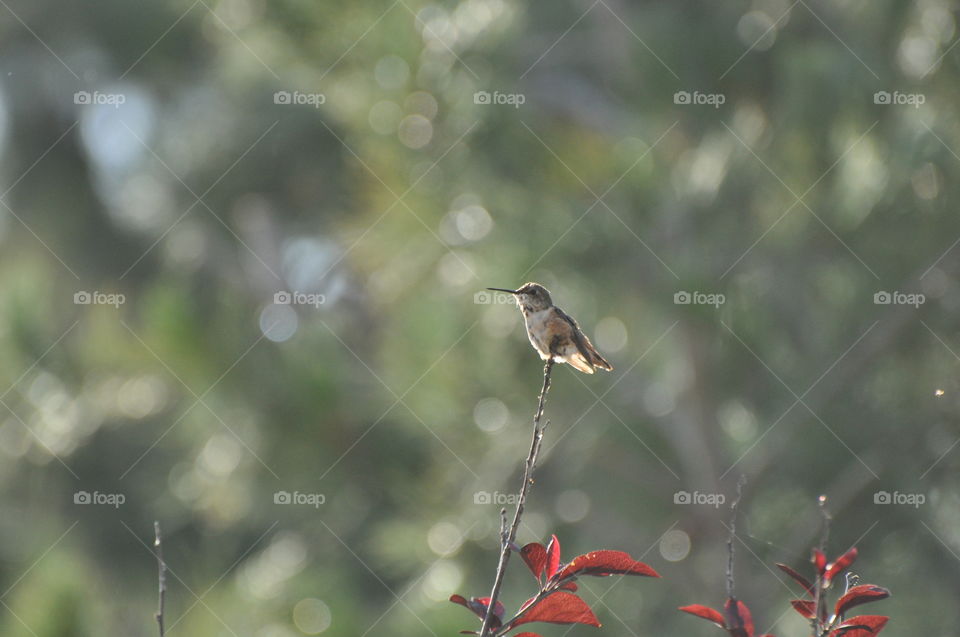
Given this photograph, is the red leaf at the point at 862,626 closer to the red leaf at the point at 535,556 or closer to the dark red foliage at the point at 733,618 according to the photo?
the dark red foliage at the point at 733,618

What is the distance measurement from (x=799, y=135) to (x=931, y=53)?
3.22 ft

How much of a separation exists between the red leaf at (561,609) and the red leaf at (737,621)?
187 millimetres

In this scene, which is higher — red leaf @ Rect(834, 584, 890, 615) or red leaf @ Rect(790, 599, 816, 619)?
red leaf @ Rect(834, 584, 890, 615)

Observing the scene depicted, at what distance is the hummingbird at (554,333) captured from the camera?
2.52 metres

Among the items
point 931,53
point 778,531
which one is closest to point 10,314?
point 778,531

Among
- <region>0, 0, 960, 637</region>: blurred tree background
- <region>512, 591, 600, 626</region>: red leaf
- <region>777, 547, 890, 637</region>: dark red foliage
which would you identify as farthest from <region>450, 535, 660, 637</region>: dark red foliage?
<region>0, 0, 960, 637</region>: blurred tree background

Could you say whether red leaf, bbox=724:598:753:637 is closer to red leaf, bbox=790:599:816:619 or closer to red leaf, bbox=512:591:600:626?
red leaf, bbox=790:599:816:619

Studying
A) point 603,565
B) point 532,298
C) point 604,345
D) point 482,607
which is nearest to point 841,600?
point 603,565

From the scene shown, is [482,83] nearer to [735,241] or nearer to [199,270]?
[735,241]

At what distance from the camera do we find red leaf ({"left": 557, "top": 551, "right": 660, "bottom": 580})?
1.53 metres

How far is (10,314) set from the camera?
641 centimetres

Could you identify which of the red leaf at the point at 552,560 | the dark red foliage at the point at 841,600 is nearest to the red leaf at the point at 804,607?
the dark red foliage at the point at 841,600

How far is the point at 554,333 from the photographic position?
99.0 inches

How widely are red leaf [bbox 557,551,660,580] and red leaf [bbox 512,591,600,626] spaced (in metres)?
0.04
